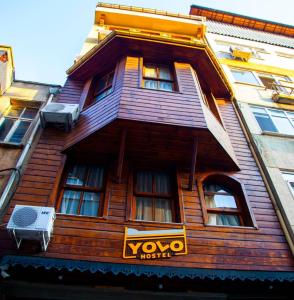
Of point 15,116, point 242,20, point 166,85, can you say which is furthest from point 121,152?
point 242,20

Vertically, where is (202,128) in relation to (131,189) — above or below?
A: above

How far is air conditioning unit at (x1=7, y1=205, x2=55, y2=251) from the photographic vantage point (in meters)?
5.18

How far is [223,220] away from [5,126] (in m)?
7.47

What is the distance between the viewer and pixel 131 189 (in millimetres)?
7039

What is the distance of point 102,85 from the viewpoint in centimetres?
993

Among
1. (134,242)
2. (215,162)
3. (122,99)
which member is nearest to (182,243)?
(134,242)

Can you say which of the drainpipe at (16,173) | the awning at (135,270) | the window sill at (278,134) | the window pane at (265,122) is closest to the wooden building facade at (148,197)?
the awning at (135,270)

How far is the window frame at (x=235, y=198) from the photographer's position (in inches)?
269

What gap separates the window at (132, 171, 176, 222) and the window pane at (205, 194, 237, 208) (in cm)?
104

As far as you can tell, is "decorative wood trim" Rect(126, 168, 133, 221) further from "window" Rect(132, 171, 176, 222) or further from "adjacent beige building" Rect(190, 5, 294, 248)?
"adjacent beige building" Rect(190, 5, 294, 248)

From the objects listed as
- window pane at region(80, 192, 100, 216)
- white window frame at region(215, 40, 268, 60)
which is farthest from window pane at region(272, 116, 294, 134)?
window pane at region(80, 192, 100, 216)

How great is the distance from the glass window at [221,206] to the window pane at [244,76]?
784 cm

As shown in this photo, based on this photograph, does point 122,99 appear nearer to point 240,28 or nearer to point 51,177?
point 51,177

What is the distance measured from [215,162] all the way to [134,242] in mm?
3594
